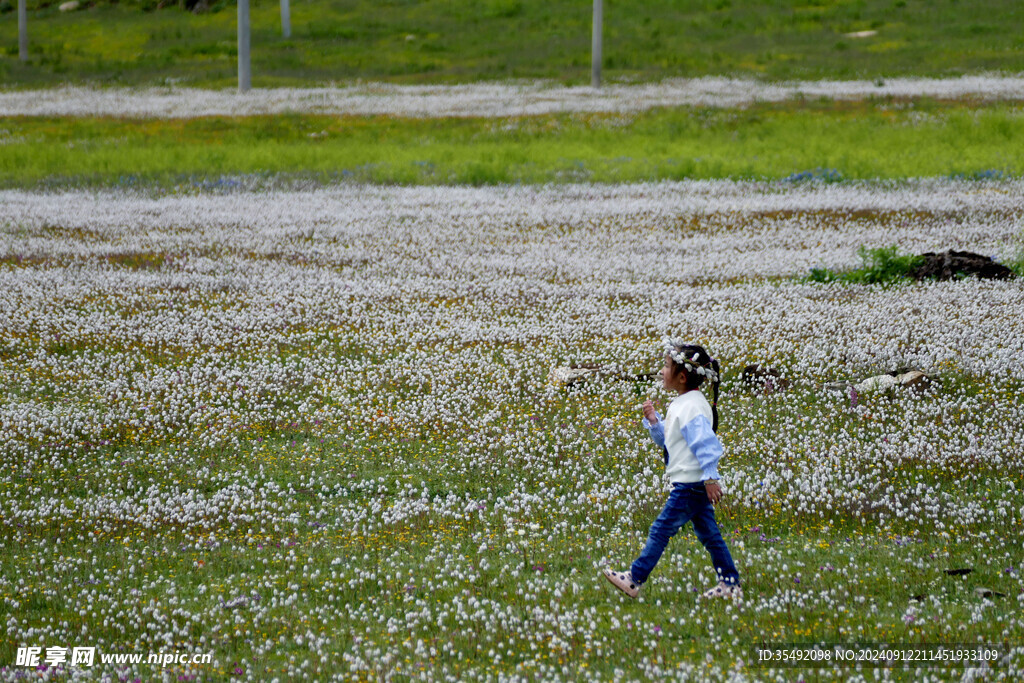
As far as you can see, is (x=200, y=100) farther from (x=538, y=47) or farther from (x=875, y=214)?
(x=875, y=214)

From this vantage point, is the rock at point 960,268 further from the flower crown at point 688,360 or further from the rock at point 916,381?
the flower crown at point 688,360

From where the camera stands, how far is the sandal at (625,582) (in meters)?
7.21

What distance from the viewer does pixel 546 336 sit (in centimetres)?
1538

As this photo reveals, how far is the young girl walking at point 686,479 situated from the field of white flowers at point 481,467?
0.22m

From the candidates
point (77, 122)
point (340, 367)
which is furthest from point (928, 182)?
point (77, 122)

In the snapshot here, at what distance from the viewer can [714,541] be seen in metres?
7.16

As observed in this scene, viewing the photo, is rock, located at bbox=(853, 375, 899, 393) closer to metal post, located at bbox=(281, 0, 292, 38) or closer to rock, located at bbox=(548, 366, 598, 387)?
rock, located at bbox=(548, 366, 598, 387)

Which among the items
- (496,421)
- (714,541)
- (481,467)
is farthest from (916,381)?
(714,541)

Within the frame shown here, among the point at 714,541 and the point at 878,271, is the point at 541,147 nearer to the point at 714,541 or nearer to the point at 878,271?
the point at 878,271

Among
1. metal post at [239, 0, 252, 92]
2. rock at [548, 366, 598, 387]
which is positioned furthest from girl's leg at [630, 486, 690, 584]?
metal post at [239, 0, 252, 92]

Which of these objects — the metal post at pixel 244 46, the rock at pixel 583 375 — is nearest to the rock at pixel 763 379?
the rock at pixel 583 375

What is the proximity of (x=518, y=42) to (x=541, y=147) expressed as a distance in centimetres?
4219

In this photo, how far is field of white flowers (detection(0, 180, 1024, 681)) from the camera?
6.81 meters

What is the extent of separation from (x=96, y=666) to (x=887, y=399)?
9157mm
